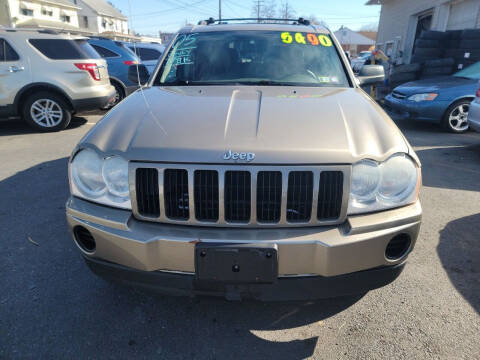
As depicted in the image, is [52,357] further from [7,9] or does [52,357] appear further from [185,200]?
[7,9]

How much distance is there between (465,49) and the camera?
34.2ft

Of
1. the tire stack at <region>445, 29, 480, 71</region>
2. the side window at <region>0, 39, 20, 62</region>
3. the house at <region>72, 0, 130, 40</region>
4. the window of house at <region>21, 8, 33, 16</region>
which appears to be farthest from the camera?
the house at <region>72, 0, 130, 40</region>

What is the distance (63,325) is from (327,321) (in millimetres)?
1622

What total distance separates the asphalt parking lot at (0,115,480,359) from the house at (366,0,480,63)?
13448mm

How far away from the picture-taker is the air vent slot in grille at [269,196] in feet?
5.70

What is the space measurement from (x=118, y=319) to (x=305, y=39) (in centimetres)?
286

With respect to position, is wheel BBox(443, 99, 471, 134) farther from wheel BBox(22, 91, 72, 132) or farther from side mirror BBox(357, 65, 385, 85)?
wheel BBox(22, 91, 72, 132)

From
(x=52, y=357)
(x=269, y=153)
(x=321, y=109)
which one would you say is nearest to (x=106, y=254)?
(x=52, y=357)

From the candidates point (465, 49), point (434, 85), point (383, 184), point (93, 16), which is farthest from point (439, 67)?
point (93, 16)

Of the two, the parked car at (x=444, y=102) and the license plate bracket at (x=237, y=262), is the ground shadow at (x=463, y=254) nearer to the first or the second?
the license plate bracket at (x=237, y=262)

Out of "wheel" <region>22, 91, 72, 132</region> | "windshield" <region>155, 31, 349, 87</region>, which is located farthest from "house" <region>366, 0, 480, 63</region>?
"wheel" <region>22, 91, 72, 132</region>

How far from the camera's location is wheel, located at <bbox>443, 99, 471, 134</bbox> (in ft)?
23.7

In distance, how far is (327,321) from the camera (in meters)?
2.20

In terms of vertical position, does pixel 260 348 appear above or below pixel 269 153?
below
